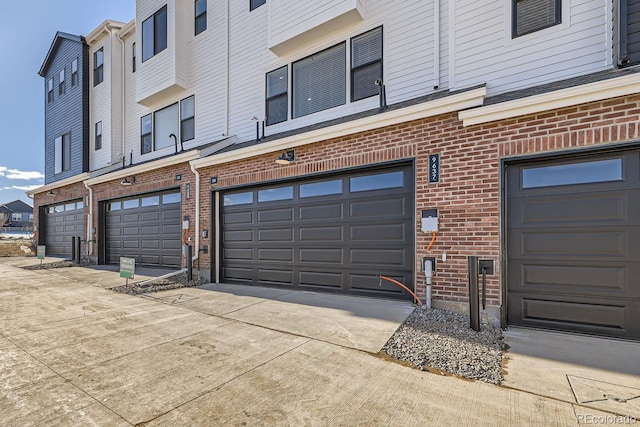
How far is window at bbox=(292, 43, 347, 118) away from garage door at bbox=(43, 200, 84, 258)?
1096 centimetres

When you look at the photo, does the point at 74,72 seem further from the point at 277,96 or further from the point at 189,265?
the point at 189,265

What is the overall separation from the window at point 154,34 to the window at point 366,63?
23.3 feet

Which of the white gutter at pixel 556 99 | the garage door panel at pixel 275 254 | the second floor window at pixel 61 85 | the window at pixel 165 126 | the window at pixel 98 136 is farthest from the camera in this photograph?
the second floor window at pixel 61 85

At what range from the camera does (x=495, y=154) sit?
14.8 ft

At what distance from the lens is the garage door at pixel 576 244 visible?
379 centimetres

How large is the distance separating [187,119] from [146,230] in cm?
394

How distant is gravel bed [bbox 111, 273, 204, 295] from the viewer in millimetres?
6858

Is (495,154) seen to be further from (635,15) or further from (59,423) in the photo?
(59,423)

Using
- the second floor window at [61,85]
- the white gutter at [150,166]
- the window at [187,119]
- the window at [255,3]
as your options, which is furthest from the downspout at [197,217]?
the second floor window at [61,85]

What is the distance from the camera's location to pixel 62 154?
1498 centimetres

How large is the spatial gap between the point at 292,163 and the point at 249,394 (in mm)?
4821

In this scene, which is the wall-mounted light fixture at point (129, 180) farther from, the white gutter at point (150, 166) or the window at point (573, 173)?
the window at point (573, 173)

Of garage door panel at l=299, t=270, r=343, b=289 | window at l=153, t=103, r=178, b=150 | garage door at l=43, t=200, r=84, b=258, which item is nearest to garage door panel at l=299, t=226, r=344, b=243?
garage door panel at l=299, t=270, r=343, b=289

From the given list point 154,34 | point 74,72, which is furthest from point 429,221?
point 74,72
